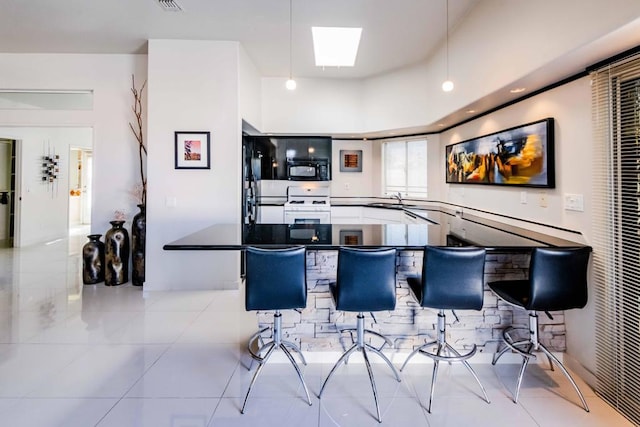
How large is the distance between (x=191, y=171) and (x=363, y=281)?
9.88ft

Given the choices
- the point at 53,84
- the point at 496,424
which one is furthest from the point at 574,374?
the point at 53,84

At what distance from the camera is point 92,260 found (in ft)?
15.1

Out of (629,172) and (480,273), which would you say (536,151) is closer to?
(629,172)

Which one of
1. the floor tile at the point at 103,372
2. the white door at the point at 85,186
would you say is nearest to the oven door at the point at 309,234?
the floor tile at the point at 103,372

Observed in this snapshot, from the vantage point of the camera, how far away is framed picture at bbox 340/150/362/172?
664cm

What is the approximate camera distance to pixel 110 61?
4.65 metres

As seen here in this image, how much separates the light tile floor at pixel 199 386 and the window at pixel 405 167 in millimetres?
3827

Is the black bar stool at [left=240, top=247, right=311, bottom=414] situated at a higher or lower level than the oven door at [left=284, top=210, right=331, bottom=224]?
lower

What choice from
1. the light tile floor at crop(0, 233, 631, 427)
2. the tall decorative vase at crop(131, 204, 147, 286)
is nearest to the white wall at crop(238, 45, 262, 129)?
the tall decorative vase at crop(131, 204, 147, 286)

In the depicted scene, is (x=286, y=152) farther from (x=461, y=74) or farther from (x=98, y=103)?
(x=461, y=74)

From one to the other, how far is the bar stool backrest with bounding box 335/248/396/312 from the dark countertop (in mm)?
164

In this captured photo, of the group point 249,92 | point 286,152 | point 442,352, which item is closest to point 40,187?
point 286,152

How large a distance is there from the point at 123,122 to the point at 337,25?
3.09m

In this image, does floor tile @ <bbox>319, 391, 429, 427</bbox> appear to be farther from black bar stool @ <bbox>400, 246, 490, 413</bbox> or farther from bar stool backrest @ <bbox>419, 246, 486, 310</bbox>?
bar stool backrest @ <bbox>419, 246, 486, 310</bbox>
